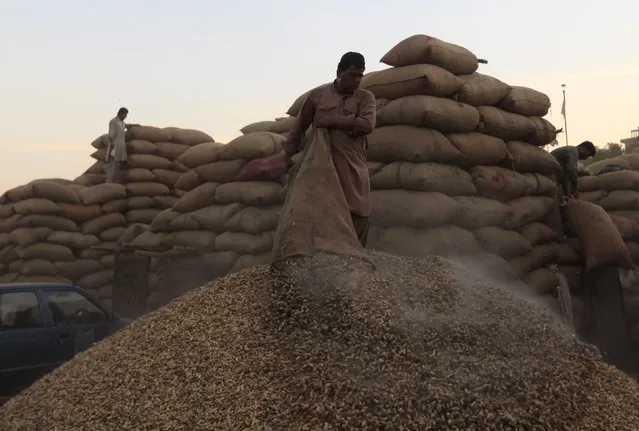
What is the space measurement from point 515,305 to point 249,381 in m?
1.90

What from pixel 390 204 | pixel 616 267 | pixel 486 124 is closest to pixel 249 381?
pixel 390 204

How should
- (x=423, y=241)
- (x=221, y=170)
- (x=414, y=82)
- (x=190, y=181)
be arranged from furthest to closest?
(x=190, y=181) < (x=221, y=170) < (x=414, y=82) < (x=423, y=241)

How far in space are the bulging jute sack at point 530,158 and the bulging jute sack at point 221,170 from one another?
325cm

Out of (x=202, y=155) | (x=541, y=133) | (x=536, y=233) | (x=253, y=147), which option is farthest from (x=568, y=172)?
(x=202, y=155)

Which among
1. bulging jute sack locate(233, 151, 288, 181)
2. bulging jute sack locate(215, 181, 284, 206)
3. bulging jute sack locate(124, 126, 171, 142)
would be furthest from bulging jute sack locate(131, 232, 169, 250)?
bulging jute sack locate(124, 126, 171, 142)

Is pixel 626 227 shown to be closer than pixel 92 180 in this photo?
Yes

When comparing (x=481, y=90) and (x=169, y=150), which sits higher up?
(x=481, y=90)

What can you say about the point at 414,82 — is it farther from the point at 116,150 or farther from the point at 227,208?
the point at 116,150

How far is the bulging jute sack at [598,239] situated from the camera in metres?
7.85

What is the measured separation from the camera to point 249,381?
12.1 feet

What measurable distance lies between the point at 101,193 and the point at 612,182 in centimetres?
Result: 815

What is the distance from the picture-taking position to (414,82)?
684 cm

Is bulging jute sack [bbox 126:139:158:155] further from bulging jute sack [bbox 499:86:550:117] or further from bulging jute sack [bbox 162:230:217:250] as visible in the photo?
bulging jute sack [bbox 499:86:550:117]

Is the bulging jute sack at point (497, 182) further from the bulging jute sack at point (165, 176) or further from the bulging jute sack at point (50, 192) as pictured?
the bulging jute sack at point (50, 192)
